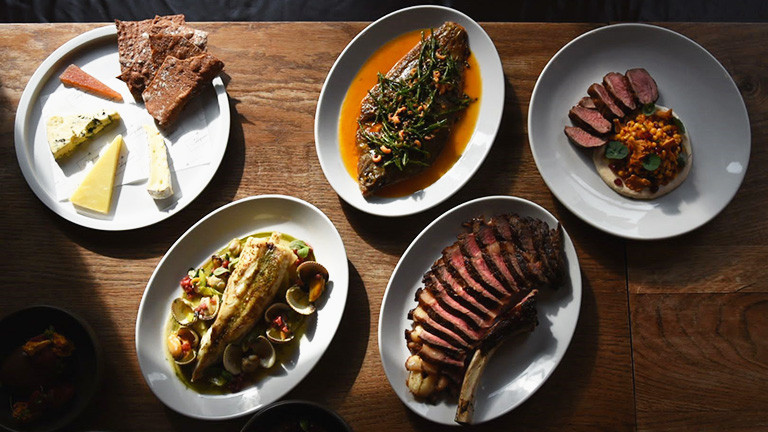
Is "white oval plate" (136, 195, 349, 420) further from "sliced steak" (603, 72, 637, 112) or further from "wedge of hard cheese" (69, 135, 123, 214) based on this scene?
"sliced steak" (603, 72, 637, 112)

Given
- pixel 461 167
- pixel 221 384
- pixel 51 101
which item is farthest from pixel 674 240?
pixel 51 101

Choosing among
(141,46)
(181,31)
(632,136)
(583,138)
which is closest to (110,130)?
(141,46)

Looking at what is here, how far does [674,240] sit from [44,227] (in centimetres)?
334

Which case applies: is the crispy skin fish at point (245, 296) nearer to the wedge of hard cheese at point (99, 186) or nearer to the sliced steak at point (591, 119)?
the wedge of hard cheese at point (99, 186)

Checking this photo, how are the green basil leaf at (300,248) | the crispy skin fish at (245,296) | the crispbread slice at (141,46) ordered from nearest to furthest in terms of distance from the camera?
the crispy skin fish at (245,296) < the green basil leaf at (300,248) < the crispbread slice at (141,46)

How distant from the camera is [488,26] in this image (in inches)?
127

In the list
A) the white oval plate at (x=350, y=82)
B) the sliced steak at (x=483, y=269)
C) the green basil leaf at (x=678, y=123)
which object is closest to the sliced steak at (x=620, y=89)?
the green basil leaf at (x=678, y=123)

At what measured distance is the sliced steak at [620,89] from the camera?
3.01 meters

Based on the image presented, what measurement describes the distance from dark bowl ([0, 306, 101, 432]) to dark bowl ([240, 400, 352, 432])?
2.75 feet

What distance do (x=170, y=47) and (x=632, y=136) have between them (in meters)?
2.49

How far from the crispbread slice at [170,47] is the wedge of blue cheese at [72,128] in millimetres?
390

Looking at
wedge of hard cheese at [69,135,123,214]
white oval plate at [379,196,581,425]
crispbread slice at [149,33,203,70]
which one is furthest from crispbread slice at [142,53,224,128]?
white oval plate at [379,196,581,425]

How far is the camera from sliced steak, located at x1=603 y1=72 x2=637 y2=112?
301cm

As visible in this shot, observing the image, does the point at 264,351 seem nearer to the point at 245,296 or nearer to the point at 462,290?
the point at 245,296
